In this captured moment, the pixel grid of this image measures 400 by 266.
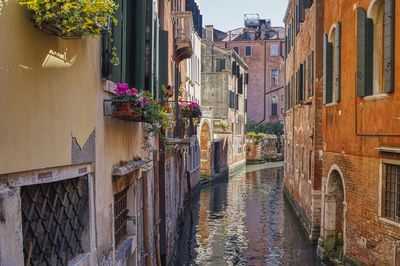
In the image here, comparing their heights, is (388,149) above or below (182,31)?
below

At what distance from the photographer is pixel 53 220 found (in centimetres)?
344

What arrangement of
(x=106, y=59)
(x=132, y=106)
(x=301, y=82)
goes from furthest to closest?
1. (x=301, y=82)
2. (x=132, y=106)
3. (x=106, y=59)

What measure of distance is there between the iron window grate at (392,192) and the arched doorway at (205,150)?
20.0 m

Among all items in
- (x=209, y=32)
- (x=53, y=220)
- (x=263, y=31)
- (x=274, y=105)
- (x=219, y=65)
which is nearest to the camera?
(x=53, y=220)

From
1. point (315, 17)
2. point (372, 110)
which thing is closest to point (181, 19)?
point (315, 17)

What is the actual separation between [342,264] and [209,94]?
2406cm

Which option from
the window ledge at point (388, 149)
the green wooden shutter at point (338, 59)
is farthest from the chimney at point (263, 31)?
the window ledge at point (388, 149)

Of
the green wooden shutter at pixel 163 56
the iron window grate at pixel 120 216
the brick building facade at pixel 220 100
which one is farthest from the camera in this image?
the brick building facade at pixel 220 100

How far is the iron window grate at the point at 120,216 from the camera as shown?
5543 mm

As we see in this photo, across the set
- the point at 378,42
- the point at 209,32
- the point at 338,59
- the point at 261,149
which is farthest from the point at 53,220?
the point at 261,149

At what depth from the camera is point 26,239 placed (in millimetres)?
3055

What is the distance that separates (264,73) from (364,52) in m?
41.4

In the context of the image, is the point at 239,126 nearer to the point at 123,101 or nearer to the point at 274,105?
the point at 274,105

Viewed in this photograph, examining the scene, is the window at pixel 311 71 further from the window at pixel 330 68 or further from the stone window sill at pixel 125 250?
the stone window sill at pixel 125 250
